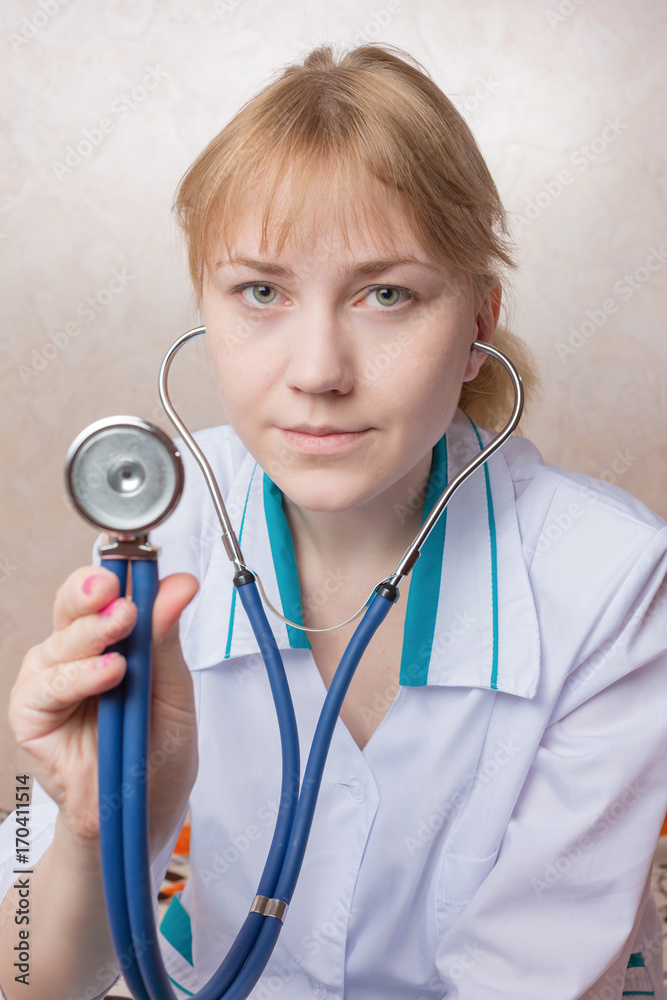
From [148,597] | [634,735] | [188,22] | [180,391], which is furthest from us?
[180,391]

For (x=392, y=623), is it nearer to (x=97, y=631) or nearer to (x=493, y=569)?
(x=493, y=569)

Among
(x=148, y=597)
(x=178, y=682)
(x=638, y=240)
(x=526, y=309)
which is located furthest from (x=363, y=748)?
(x=638, y=240)

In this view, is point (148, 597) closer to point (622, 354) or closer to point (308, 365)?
point (308, 365)

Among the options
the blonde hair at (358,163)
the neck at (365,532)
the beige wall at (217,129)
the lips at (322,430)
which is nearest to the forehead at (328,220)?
the blonde hair at (358,163)

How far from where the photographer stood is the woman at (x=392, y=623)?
895 millimetres

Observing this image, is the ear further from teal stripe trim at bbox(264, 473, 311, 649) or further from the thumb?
the thumb

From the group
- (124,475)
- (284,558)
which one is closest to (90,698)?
(124,475)

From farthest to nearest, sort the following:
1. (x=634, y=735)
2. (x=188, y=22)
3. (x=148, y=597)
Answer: (x=188, y=22), (x=634, y=735), (x=148, y=597)

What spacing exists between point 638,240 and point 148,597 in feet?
4.64

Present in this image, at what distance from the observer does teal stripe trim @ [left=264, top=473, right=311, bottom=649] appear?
1104 mm

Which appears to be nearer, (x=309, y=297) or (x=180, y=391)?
(x=309, y=297)

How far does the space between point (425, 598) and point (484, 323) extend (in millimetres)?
329

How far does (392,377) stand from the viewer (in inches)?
35.7

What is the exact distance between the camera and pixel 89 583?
0.60m
